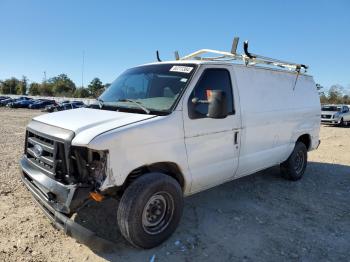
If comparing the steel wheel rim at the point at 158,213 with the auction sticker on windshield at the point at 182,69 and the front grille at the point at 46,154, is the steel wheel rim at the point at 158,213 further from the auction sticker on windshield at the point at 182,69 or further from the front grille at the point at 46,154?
the auction sticker on windshield at the point at 182,69

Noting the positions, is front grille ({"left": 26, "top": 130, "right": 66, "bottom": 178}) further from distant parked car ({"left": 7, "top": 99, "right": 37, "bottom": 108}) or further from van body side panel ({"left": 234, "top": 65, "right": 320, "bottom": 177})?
distant parked car ({"left": 7, "top": 99, "right": 37, "bottom": 108})

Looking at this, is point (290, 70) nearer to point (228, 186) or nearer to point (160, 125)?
point (228, 186)

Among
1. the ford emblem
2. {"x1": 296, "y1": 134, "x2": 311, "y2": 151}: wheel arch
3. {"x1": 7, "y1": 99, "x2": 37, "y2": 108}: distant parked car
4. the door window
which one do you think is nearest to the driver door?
the door window

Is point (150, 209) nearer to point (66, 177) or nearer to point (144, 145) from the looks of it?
point (144, 145)

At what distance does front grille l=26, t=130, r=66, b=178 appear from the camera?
363cm

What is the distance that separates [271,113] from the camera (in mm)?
5828

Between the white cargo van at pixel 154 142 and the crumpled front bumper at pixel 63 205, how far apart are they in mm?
11

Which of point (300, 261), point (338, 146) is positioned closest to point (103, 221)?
point (300, 261)

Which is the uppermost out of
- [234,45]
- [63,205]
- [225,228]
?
[234,45]

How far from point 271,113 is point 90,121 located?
10.9 feet

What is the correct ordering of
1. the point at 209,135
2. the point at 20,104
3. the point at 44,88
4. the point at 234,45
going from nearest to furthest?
the point at 209,135 < the point at 234,45 < the point at 20,104 < the point at 44,88

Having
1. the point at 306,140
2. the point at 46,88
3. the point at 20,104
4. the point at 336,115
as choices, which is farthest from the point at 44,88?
the point at 306,140

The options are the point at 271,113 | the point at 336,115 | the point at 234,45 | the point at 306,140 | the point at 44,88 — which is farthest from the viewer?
the point at 44,88

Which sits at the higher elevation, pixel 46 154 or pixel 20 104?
pixel 46 154
